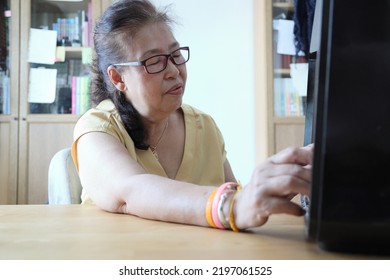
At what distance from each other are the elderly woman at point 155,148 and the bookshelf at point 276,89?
1324mm

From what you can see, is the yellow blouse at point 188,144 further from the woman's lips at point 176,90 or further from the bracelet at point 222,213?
the bracelet at point 222,213

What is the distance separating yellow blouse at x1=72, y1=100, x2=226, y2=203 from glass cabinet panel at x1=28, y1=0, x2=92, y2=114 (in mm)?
1551

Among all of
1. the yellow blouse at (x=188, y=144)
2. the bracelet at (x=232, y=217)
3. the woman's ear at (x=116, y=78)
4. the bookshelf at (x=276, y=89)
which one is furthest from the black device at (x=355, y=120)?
the bookshelf at (x=276, y=89)

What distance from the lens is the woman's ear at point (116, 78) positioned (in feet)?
3.71

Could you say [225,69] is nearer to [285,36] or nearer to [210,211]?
[285,36]

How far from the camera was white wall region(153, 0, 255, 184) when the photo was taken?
282cm

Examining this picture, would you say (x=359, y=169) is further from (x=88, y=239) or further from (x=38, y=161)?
(x=38, y=161)

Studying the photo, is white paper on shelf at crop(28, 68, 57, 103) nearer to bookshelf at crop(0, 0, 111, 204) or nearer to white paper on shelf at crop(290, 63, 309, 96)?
bookshelf at crop(0, 0, 111, 204)

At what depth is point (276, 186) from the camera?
50cm

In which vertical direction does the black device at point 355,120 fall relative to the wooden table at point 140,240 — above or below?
above

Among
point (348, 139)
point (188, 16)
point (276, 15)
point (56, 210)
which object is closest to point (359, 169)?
point (348, 139)

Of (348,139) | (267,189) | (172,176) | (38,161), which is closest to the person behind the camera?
(348,139)

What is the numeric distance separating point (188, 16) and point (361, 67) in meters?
2.55
